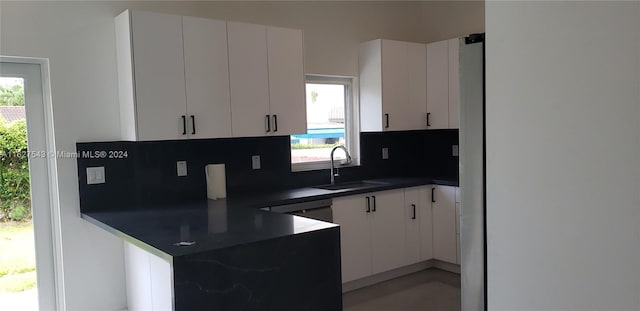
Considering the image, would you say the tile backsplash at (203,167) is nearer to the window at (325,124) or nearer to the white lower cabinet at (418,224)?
the window at (325,124)

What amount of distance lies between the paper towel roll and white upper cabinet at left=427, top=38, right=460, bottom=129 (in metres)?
2.16

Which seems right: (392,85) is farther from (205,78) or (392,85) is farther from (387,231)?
(205,78)

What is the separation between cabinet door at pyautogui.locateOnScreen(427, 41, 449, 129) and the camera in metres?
4.63

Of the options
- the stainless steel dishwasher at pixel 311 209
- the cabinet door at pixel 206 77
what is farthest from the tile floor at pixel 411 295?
the cabinet door at pixel 206 77

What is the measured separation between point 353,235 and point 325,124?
1.12m

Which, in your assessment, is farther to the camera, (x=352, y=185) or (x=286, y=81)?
(x=352, y=185)

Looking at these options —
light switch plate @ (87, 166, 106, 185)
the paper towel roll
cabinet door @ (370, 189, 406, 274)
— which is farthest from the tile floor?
light switch plate @ (87, 166, 106, 185)

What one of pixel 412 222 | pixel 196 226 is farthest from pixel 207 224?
pixel 412 222

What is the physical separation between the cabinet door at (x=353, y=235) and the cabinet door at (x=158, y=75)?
139cm

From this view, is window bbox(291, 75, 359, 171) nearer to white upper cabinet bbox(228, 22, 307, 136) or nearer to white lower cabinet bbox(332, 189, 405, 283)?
white upper cabinet bbox(228, 22, 307, 136)

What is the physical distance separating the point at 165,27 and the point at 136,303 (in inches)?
70.8

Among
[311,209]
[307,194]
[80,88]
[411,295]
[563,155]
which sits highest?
[80,88]

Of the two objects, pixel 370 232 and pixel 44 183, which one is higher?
pixel 44 183

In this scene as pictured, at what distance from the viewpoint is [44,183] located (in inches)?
128
